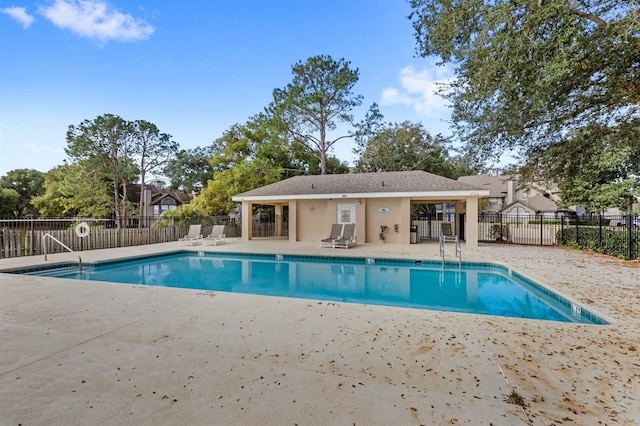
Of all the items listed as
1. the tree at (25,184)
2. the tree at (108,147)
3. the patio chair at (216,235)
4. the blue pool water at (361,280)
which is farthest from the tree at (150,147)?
the blue pool water at (361,280)

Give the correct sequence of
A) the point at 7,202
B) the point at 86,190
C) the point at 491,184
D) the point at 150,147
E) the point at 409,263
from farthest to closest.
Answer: the point at 491,184 → the point at 7,202 → the point at 150,147 → the point at 86,190 → the point at 409,263

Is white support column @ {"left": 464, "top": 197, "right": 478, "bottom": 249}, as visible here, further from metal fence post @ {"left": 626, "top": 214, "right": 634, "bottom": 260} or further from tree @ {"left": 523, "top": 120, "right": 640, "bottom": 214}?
metal fence post @ {"left": 626, "top": 214, "right": 634, "bottom": 260}

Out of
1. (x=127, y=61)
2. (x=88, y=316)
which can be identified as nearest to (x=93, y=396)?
(x=88, y=316)

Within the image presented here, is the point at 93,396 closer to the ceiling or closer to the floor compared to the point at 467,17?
closer to the floor

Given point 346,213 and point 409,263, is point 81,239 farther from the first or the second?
point 409,263

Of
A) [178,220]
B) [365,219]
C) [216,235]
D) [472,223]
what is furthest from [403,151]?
[178,220]

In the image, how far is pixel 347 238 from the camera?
1478 centimetres

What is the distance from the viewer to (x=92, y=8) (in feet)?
34.5

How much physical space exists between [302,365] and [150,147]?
95.6 feet

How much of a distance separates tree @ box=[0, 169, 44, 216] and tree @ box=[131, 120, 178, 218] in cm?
1609

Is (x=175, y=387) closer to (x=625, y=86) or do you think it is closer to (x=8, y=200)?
(x=625, y=86)

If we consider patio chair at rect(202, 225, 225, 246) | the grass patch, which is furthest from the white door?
the grass patch

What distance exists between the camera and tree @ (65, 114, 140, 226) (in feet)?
79.9

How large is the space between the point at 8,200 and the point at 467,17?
40245mm
